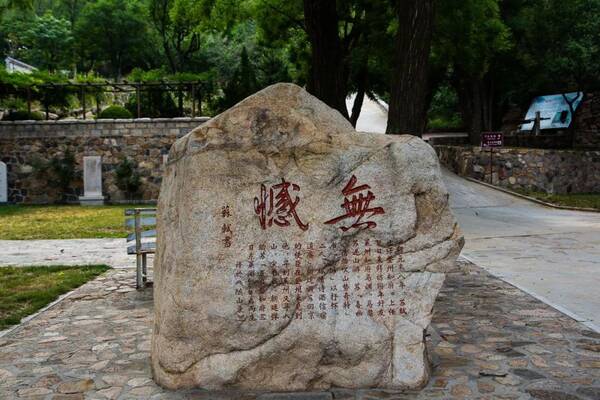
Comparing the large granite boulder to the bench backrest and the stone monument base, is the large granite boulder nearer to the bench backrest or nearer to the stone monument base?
the bench backrest

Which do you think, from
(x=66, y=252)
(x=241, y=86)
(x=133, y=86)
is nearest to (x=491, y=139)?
(x=241, y=86)

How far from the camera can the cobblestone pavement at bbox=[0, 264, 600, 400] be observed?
3889mm

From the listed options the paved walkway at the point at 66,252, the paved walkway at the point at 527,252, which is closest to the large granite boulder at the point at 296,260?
the paved walkway at the point at 527,252

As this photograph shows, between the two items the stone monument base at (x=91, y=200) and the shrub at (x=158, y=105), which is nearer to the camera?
the stone monument base at (x=91, y=200)

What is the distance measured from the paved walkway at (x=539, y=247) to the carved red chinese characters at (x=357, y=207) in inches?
110

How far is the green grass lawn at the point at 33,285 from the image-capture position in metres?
6.21

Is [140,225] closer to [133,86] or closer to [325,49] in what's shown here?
[325,49]

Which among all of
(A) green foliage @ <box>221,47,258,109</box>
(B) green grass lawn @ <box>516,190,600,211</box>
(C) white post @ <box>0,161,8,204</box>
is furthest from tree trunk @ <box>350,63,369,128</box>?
(C) white post @ <box>0,161,8,204</box>

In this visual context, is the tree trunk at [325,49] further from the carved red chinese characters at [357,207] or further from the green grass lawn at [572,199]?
the green grass lawn at [572,199]

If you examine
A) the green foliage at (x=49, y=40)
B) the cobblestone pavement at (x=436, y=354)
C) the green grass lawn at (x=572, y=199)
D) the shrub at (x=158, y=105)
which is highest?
the green foliage at (x=49, y=40)

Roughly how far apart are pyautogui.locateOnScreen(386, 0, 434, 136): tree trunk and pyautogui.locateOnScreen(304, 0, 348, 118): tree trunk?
2774 millimetres

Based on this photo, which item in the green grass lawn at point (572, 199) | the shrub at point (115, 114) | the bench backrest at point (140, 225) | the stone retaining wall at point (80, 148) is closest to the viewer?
the bench backrest at point (140, 225)

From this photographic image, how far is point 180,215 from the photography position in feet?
13.1

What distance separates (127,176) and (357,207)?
17439mm
